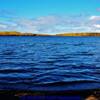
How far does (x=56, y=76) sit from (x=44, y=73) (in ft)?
5.31

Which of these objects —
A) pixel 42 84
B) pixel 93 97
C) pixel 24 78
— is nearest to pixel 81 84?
pixel 42 84

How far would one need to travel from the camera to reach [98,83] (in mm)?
16031

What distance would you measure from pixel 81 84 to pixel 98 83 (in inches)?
41.7

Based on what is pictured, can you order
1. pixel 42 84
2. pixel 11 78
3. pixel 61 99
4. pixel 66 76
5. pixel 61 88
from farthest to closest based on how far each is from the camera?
1. pixel 66 76
2. pixel 11 78
3. pixel 42 84
4. pixel 61 88
5. pixel 61 99

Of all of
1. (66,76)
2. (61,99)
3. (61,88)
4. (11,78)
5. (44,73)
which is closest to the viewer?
(61,99)

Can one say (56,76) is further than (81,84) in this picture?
Yes

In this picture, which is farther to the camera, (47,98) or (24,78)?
(24,78)

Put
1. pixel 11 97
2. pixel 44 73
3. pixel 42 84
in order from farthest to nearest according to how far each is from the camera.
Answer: pixel 44 73
pixel 42 84
pixel 11 97

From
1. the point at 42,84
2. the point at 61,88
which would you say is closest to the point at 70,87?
the point at 61,88

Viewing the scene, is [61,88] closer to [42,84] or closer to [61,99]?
[42,84]

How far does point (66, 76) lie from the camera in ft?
Result: 61.4

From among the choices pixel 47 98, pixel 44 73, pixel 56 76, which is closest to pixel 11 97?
pixel 47 98

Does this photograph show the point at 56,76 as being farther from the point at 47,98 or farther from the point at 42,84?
the point at 47,98

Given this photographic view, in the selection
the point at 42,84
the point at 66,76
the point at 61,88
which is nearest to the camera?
the point at 61,88
